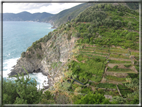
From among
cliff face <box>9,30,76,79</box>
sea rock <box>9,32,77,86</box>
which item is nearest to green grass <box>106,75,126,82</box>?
sea rock <box>9,32,77,86</box>

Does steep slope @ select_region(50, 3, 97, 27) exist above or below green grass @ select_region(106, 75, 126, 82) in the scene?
above

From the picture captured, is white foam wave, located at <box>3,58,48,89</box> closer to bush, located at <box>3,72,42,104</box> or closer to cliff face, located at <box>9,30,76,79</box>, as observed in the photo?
cliff face, located at <box>9,30,76,79</box>

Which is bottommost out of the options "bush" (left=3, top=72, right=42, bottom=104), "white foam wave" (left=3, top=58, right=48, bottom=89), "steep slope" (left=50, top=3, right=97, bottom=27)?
"white foam wave" (left=3, top=58, right=48, bottom=89)

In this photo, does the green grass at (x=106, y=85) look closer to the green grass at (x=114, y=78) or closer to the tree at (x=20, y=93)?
the green grass at (x=114, y=78)

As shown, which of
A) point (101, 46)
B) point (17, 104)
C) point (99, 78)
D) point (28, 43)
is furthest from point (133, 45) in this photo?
point (28, 43)

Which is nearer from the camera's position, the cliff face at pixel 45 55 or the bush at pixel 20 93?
the bush at pixel 20 93

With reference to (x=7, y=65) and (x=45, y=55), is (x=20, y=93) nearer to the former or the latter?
(x=45, y=55)

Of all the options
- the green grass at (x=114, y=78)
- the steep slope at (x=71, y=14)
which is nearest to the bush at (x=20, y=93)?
the green grass at (x=114, y=78)

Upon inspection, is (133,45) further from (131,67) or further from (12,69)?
(12,69)
